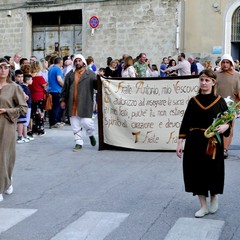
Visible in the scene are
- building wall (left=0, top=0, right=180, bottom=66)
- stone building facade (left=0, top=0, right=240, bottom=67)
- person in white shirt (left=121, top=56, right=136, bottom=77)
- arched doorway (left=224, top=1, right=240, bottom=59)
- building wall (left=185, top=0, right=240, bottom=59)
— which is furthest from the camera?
building wall (left=0, top=0, right=180, bottom=66)

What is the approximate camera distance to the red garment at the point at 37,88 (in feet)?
45.0

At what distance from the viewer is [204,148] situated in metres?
6.82

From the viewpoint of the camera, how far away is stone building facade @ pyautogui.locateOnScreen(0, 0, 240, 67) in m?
25.2

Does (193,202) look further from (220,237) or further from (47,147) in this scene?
(47,147)

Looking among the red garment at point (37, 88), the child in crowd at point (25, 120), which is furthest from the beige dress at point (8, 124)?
the red garment at point (37, 88)

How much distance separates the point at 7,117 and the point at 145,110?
4277 millimetres

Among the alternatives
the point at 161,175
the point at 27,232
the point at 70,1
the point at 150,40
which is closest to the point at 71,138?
the point at 161,175

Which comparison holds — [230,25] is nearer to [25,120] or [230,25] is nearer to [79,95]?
[25,120]

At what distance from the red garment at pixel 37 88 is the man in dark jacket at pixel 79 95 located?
6.91 ft

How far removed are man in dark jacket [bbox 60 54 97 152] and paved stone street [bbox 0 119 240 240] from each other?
0.62 m

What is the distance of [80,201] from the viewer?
24.9 feet

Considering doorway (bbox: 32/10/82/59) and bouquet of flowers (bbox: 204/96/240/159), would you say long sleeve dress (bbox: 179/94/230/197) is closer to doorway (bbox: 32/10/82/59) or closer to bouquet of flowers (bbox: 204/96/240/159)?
bouquet of flowers (bbox: 204/96/240/159)

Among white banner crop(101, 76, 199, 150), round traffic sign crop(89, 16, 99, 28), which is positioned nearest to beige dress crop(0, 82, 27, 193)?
white banner crop(101, 76, 199, 150)

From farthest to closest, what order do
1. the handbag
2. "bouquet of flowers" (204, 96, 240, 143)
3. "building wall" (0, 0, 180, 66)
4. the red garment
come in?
"building wall" (0, 0, 180, 66), the handbag, the red garment, "bouquet of flowers" (204, 96, 240, 143)
